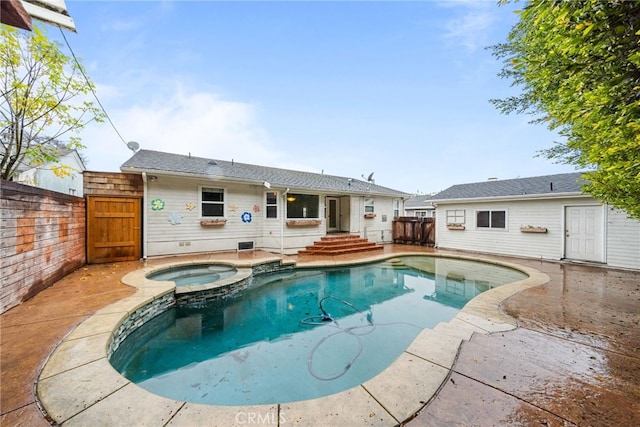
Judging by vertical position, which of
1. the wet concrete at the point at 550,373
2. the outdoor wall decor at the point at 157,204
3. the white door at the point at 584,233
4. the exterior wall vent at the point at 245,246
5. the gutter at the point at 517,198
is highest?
the gutter at the point at 517,198

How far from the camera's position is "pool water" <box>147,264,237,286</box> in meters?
5.67

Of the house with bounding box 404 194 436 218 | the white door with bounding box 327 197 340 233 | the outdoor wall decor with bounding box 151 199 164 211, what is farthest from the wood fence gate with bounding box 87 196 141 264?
the house with bounding box 404 194 436 218

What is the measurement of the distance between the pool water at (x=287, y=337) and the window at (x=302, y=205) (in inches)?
141

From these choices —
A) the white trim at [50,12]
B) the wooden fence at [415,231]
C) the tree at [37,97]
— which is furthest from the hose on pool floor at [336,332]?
the wooden fence at [415,231]

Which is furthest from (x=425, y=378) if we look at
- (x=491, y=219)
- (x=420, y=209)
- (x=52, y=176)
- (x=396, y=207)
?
(x=420, y=209)

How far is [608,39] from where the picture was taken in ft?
6.08

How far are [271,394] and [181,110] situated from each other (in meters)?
11.3

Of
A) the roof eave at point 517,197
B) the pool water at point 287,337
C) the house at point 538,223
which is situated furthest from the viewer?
the roof eave at point 517,197

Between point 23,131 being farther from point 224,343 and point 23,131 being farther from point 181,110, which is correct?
point 224,343

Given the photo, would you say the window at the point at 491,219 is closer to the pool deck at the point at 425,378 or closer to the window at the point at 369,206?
the window at the point at 369,206

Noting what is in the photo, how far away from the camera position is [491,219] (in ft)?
32.2

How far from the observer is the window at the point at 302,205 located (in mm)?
9695

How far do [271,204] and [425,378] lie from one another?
8.12m

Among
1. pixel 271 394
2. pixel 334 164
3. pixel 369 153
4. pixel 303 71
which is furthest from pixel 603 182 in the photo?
pixel 334 164
